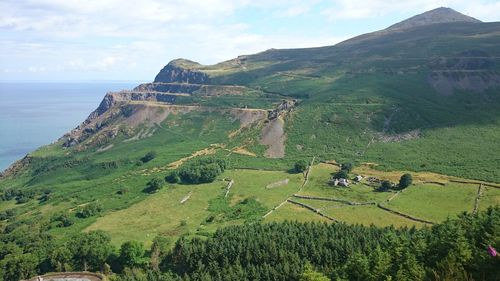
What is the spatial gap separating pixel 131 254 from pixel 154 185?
120 ft

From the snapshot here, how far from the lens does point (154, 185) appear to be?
105500mm

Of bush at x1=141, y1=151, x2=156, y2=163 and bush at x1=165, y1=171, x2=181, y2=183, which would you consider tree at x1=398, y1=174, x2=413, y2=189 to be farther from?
bush at x1=141, y1=151, x2=156, y2=163

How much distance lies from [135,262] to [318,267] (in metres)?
29.9

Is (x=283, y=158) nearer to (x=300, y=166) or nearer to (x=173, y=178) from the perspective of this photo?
(x=300, y=166)

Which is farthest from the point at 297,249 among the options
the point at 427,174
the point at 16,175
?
the point at 16,175

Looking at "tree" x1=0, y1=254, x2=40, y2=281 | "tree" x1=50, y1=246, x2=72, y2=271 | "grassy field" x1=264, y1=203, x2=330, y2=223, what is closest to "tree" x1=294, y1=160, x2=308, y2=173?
"grassy field" x1=264, y1=203, x2=330, y2=223

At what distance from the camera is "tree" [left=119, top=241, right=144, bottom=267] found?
69.8 m

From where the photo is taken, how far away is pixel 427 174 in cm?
10075

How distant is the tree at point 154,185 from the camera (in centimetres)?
10519

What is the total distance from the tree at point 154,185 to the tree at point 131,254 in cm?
3466

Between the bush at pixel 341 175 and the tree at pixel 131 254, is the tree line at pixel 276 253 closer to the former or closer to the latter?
the tree at pixel 131 254

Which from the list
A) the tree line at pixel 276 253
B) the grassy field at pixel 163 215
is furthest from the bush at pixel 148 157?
the tree line at pixel 276 253

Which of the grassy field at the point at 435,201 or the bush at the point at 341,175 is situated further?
the bush at the point at 341,175

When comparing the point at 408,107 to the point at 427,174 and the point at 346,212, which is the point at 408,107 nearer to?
the point at 427,174
